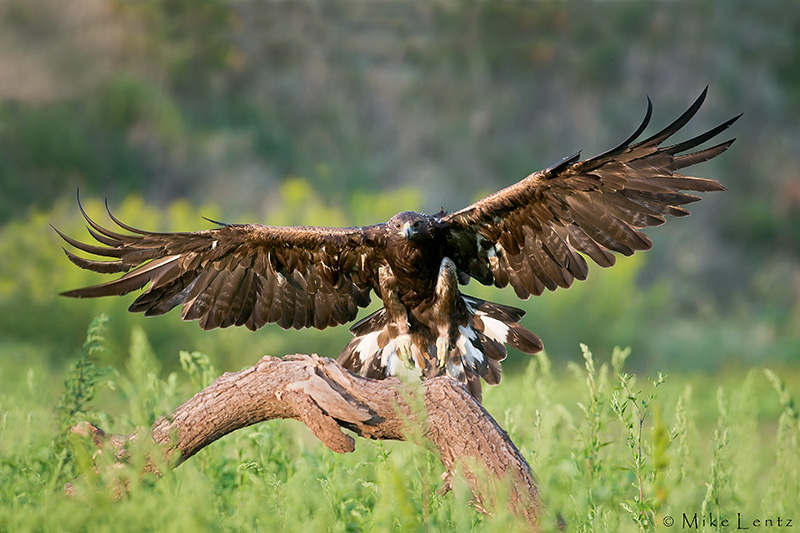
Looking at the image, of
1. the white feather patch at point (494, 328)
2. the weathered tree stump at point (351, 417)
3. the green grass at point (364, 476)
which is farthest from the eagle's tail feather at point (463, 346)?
the weathered tree stump at point (351, 417)

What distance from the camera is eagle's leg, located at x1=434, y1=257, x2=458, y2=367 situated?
15.7 feet

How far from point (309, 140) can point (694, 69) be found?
922cm

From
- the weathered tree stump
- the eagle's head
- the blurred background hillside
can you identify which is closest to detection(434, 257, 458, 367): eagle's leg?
the eagle's head

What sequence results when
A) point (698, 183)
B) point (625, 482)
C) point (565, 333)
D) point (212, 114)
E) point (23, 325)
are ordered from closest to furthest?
point (698, 183) → point (625, 482) → point (23, 325) → point (565, 333) → point (212, 114)

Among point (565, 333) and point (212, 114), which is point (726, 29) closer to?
point (212, 114)

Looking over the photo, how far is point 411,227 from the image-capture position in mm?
4602

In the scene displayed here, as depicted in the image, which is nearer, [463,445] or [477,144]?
[463,445]

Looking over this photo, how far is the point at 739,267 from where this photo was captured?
19203mm

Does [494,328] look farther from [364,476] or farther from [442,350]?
[364,476]

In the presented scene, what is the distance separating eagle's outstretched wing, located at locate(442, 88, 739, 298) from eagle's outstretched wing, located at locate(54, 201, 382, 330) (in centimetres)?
63

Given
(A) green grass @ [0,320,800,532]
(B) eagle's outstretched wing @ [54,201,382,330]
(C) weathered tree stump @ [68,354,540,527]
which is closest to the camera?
(A) green grass @ [0,320,800,532]

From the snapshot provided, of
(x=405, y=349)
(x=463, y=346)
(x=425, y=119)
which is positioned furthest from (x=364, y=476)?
(x=425, y=119)

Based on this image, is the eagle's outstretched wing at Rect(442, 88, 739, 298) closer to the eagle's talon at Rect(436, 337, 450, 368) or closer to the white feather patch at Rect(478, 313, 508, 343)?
the white feather patch at Rect(478, 313, 508, 343)

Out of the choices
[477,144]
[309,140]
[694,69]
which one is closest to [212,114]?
[309,140]
